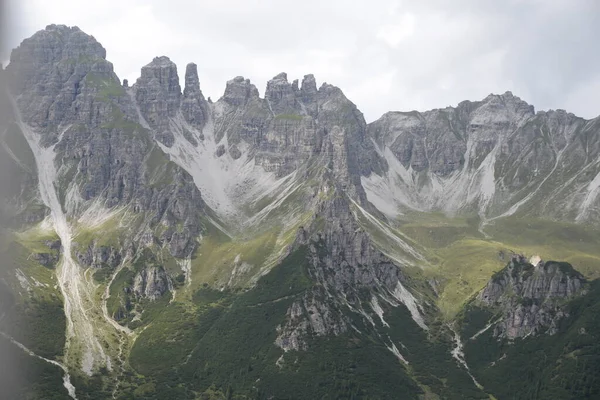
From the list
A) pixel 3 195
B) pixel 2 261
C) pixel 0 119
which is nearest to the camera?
pixel 0 119

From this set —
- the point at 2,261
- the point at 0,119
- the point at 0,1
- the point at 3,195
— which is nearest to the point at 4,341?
the point at 2,261

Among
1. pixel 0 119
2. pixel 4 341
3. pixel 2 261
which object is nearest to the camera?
pixel 0 119

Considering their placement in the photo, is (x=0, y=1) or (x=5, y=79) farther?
(x=5, y=79)

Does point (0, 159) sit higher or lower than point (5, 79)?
lower

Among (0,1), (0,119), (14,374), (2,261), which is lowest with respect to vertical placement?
(14,374)

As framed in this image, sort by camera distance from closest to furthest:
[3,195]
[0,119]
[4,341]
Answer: [0,119] < [3,195] < [4,341]

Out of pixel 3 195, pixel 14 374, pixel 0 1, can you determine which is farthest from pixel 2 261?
pixel 0 1

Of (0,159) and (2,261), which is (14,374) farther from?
(0,159)

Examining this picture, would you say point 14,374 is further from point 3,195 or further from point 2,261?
point 3,195

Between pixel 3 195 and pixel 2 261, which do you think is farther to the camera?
pixel 2 261
